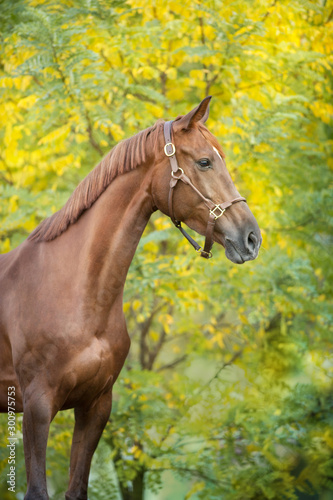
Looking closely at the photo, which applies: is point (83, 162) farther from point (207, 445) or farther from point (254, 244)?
point (254, 244)

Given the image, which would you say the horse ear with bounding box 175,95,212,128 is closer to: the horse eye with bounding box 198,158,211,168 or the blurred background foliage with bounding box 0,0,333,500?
the horse eye with bounding box 198,158,211,168

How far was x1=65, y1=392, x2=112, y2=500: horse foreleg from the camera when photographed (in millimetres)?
2844

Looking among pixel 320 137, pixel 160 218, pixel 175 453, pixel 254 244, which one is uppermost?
pixel 254 244

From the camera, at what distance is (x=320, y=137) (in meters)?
5.55

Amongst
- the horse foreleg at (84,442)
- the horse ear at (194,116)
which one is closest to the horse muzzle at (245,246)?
the horse ear at (194,116)

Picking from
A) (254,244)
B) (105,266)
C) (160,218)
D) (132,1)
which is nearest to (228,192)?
(254,244)

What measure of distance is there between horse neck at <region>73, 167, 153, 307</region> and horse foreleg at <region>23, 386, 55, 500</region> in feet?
1.95

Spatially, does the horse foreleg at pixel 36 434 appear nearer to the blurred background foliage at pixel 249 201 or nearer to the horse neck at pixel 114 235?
the horse neck at pixel 114 235

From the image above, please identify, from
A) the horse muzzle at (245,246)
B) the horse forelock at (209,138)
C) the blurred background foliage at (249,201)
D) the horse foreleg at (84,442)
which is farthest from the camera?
the blurred background foliage at (249,201)

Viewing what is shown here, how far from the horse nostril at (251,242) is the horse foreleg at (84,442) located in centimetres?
121

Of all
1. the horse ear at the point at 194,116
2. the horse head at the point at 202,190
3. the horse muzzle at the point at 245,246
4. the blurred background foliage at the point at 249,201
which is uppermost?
the horse ear at the point at 194,116

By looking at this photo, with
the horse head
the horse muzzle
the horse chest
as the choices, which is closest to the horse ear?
the horse head

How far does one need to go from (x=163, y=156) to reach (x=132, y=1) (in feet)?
9.64

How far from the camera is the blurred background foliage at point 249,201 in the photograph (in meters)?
4.70
